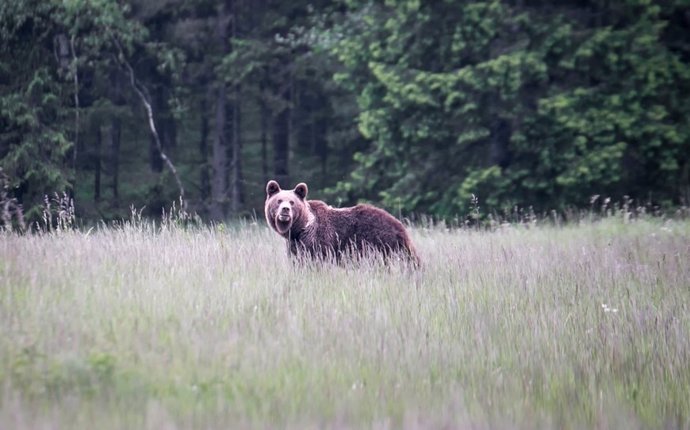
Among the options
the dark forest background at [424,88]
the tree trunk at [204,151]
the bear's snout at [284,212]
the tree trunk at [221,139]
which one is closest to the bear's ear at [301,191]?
the bear's snout at [284,212]

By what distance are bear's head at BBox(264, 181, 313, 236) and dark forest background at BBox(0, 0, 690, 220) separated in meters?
7.80

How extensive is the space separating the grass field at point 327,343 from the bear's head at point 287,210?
47 centimetres

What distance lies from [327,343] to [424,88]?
45.3 ft

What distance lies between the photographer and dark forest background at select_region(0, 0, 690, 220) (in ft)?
61.8

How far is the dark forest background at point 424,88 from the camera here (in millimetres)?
18844

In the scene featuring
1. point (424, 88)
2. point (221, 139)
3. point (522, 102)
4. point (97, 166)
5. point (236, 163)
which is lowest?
point (97, 166)

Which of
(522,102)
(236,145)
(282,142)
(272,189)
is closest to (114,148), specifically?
(236,145)

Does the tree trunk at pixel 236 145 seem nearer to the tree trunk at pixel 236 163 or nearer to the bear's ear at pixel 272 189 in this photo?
the tree trunk at pixel 236 163

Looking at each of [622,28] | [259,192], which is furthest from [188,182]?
[622,28]

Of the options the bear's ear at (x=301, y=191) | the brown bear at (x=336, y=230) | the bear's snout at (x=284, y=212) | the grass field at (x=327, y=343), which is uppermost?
the bear's ear at (x=301, y=191)

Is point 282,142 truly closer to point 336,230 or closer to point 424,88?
point 424,88

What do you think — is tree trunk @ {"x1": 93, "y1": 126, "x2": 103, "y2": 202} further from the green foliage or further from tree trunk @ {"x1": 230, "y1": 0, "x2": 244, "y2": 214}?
the green foliage

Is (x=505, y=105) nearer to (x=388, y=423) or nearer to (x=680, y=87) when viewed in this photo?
(x=680, y=87)

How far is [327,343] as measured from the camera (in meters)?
5.91
